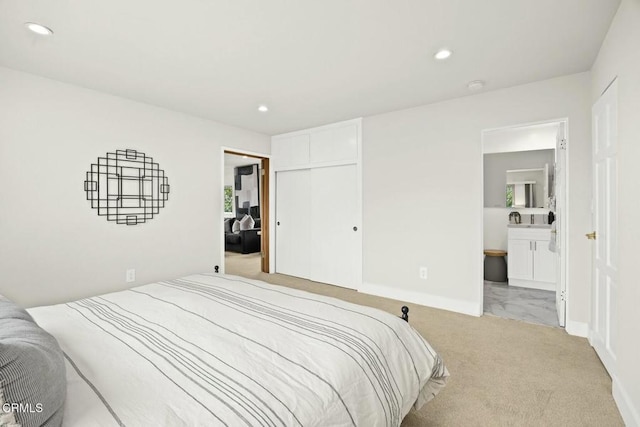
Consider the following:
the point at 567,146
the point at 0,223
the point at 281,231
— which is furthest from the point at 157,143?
the point at 567,146

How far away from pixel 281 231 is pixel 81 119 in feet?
10.0

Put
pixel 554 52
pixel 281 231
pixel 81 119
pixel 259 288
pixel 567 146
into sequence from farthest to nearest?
1. pixel 281 231
2. pixel 81 119
3. pixel 567 146
4. pixel 554 52
5. pixel 259 288

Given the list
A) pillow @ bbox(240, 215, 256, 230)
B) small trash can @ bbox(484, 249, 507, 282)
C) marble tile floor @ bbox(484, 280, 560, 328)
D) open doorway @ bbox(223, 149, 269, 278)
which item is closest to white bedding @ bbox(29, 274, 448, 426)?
marble tile floor @ bbox(484, 280, 560, 328)

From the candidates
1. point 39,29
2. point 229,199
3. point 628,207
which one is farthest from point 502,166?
point 229,199

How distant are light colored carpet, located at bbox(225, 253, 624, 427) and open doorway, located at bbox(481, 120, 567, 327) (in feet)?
2.67

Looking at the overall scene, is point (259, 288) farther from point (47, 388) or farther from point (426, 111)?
point (426, 111)

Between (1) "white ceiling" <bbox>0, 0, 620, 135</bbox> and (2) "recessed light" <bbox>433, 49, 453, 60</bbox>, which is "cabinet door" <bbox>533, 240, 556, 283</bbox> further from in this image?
(2) "recessed light" <bbox>433, 49, 453, 60</bbox>

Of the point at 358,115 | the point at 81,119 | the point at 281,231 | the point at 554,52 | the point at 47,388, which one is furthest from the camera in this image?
the point at 281,231

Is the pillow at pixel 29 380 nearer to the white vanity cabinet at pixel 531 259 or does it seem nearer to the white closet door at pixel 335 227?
the white closet door at pixel 335 227

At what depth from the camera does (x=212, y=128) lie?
13.6 feet

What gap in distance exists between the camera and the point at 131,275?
10.9ft

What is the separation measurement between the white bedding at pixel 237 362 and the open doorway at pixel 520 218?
2759 mm

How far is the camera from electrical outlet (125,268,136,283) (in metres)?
3.31

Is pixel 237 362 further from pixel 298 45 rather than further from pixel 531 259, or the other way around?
pixel 531 259
